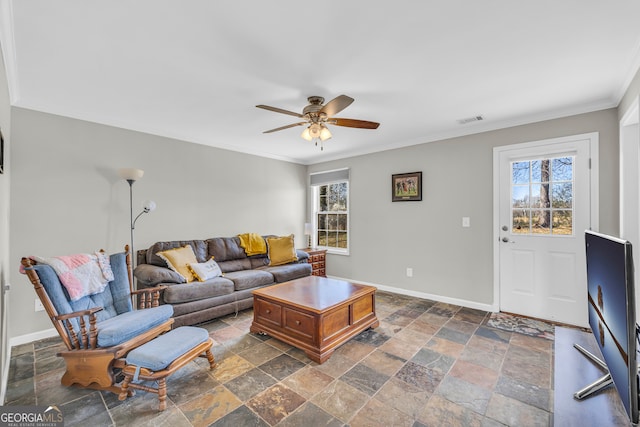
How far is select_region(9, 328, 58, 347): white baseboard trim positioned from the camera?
2748 millimetres

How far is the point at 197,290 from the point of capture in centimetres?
313

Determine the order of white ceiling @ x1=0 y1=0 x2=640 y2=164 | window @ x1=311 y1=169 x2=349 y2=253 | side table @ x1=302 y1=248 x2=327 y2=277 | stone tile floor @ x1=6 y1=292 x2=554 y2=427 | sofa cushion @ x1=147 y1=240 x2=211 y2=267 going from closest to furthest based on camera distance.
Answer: white ceiling @ x1=0 y1=0 x2=640 y2=164 → stone tile floor @ x1=6 y1=292 x2=554 y2=427 → sofa cushion @ x1=147 y1=240 x2=211 y2=267 → side table @ x1=302 y1=248 x2=327 y2=277 → window @ x1=311 y1=169 x2=349 y2=253

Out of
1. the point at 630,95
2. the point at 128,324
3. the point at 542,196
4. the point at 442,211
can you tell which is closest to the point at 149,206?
the point at 128,324

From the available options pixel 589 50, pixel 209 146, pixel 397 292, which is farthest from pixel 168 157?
pixel 589 50

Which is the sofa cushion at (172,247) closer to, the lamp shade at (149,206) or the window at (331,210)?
Result: the lamp shade at (149,206)

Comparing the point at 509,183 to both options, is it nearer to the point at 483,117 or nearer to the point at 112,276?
the point at 483,117

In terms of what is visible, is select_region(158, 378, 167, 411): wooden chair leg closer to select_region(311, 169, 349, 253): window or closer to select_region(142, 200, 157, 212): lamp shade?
select_region(142, 200, 157, 212): lamp shade

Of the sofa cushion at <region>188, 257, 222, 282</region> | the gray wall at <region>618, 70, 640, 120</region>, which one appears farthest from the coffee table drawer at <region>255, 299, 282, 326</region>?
the gray wall at <region>618, 70, 640, 120</region>

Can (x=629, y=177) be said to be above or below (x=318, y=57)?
below

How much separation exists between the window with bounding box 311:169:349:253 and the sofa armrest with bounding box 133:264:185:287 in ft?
9.59

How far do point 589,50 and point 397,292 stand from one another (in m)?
3.50

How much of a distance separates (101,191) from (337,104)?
2928 millimetres

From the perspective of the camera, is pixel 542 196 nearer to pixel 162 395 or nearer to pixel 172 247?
pixel 162 395

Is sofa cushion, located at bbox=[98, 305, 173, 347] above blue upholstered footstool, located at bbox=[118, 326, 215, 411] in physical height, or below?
above
